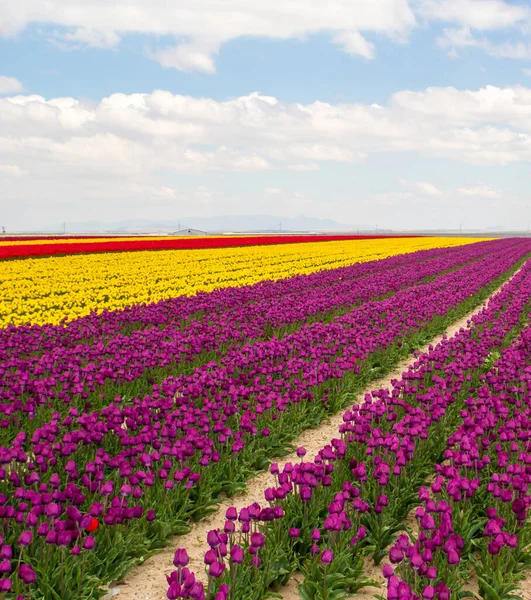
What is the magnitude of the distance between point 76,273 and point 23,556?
25.2 m

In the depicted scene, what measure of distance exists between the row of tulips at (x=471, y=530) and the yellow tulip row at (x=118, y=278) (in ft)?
39.6

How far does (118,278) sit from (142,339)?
53.0 feet

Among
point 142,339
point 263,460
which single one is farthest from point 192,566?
point 142,339

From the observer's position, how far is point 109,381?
9109mm

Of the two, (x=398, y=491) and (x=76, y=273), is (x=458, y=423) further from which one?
(x=76, y=273)

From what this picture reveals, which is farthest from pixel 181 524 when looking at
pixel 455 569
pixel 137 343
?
pixel 137 343

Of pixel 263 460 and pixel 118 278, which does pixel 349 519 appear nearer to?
pixel 263 460

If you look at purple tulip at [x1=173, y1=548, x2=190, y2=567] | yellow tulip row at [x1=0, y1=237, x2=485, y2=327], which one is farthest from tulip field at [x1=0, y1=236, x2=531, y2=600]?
yellow tulip row at [x1=0, y1=237, x2=485, y2=327]

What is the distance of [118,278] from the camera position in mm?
26875

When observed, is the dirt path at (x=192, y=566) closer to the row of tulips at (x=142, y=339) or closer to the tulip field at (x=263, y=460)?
the tulip field at (x=263, y=460)

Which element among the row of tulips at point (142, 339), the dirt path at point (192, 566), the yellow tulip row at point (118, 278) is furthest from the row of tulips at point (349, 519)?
the yellow tulip row at point (118, 278)

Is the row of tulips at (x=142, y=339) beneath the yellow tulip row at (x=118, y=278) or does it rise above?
beneath

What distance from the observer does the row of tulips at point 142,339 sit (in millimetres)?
8148

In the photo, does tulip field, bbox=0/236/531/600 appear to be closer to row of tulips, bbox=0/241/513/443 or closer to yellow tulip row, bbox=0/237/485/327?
row of tulips, bbox=0/241/513/443
